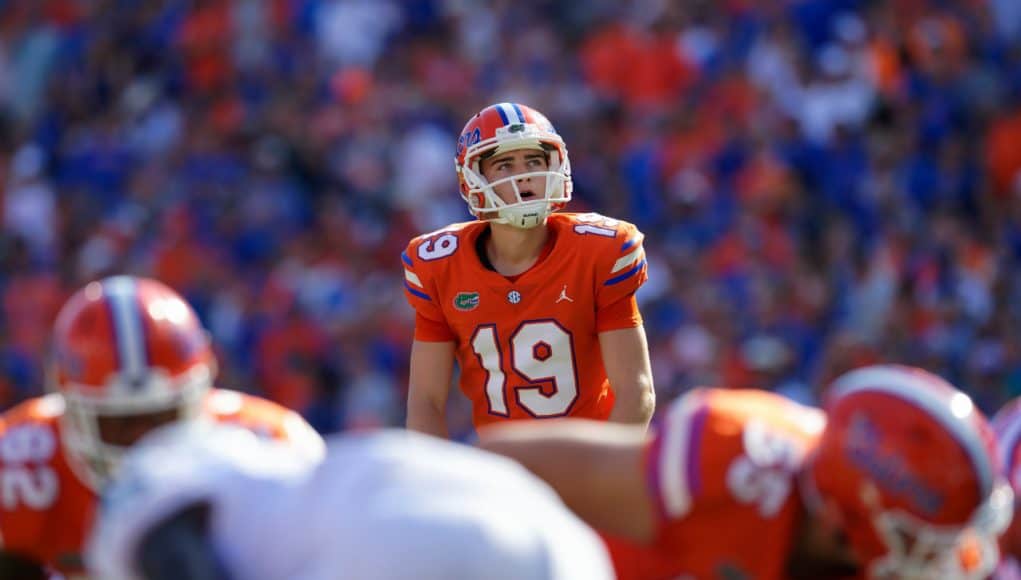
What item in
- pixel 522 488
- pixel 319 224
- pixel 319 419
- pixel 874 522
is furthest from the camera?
pixel 319 224

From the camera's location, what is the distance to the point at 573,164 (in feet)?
33.9

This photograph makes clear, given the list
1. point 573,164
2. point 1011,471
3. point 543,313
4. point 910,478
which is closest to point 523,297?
point 543,313

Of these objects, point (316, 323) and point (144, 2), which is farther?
point (144, 2)

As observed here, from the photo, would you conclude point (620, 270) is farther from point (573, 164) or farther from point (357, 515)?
point (573, 164)

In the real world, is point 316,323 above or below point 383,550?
below

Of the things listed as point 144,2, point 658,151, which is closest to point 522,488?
point 658,151

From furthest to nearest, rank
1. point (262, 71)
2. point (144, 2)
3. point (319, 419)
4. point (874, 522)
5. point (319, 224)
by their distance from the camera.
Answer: point (144, 2) → point (262, 71) → point (319, 224) → point (319, 419) → point (874, 522)

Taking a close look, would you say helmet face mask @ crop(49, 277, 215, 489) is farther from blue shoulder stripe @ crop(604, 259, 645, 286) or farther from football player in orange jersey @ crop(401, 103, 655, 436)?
blue shoulder stripe @ crop(604, 259, 645, 286)

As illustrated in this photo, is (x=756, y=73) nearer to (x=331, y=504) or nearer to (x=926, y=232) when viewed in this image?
(x=926, y=232)

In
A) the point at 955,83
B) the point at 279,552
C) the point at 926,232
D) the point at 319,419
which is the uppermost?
the point at 279,552

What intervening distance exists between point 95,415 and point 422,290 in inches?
69.8

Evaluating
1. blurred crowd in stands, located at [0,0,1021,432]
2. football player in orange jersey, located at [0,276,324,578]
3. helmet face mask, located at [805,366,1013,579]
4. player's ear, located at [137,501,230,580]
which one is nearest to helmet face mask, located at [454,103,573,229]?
football player in orange jersey, located at [0,276,324,578]

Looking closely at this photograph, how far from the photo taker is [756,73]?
1025 cm

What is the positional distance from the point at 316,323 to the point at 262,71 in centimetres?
278
